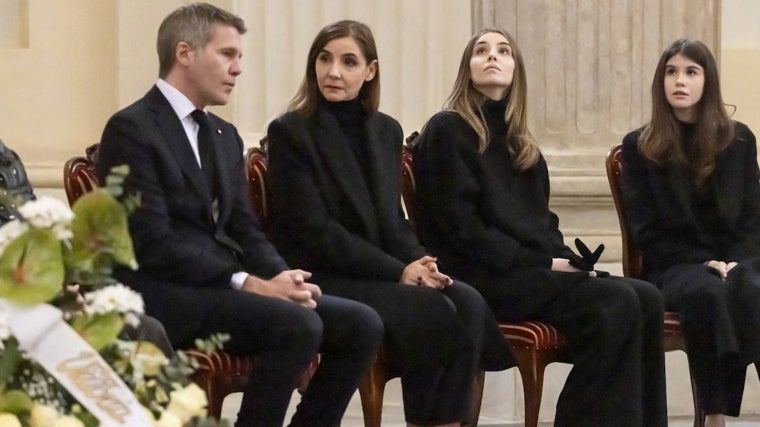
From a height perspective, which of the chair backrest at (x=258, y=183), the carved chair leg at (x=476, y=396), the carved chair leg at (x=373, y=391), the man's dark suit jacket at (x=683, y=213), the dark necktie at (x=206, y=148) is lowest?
the carved chair leg at (x=476, y=396)

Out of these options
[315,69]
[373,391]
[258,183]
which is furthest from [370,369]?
[315,69]

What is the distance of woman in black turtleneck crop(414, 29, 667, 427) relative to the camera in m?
4.63

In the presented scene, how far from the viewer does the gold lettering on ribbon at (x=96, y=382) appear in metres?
1.54

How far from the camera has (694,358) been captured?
16.1 feet

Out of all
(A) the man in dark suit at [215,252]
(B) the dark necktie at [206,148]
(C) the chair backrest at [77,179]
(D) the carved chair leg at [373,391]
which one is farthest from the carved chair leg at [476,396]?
(C) the chair backrest at [77,179]

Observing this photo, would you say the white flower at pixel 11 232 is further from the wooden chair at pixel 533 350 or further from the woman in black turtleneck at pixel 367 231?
the wooden chair at pixel 533 350

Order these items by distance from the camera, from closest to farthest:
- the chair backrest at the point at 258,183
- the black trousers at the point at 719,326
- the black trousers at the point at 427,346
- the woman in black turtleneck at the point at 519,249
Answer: the black trousers at the point at 427,346, the chair backrest at the point at 258,183, the woman in black turtleneck at the point at 519,249, the black trousers at the point at 719,326

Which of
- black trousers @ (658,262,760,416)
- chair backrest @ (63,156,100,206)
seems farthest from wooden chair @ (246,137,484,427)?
black trousers @ (658,262,760,416)

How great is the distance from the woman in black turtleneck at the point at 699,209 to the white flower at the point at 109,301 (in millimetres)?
3563

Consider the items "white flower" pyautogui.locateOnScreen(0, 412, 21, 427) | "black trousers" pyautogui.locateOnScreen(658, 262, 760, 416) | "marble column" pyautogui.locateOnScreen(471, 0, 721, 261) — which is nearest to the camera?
"white flower" pyautogui.locateOnScreen(0, 412, 21, 427)

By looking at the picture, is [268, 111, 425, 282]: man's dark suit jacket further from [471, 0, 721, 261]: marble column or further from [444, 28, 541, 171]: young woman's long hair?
[471, 0, 721, 261]: marble column

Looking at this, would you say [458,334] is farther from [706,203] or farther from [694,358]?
[706,203]

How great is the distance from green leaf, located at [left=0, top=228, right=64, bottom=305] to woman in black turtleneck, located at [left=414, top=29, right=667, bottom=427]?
128 inches

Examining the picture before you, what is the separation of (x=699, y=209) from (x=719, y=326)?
23.0 inches
